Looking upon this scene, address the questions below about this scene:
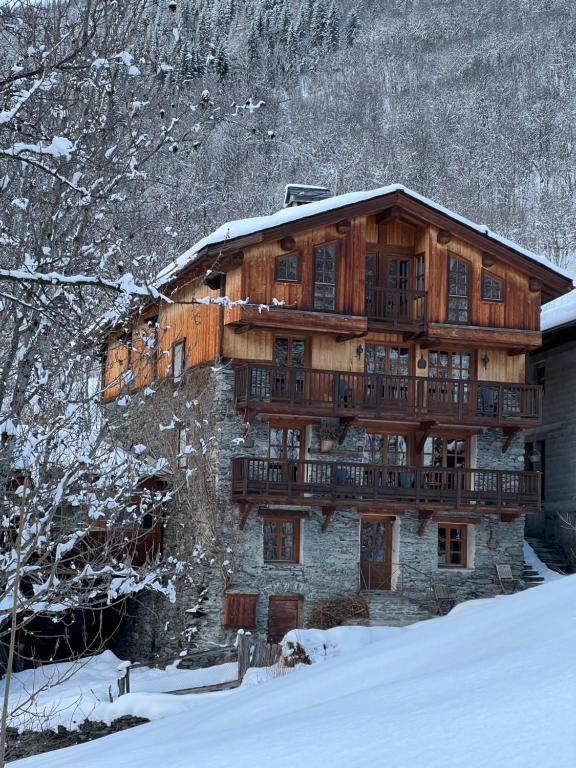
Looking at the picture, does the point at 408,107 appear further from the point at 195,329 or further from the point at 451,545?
the point at 451,545

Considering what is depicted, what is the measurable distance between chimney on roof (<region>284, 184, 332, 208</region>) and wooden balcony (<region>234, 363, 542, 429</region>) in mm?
6681

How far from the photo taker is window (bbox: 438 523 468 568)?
99.5ft

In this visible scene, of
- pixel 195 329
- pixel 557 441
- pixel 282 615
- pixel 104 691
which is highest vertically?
pixel 195 329

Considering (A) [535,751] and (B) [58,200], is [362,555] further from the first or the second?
(A) [535,751]

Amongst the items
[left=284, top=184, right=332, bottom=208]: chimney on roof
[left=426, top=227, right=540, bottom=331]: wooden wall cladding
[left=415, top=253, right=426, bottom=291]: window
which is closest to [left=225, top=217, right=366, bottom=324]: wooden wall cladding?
[left=415, top=253, right=426, bottom=291]: window

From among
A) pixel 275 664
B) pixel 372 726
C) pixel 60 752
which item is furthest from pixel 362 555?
pixel 372 726

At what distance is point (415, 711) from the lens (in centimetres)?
610

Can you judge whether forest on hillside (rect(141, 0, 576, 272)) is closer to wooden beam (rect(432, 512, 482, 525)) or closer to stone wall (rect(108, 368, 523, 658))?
stone wall (rect(108, 368, 523, 658))

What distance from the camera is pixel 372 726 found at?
606 centimetres

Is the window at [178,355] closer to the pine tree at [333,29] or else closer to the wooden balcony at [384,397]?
the wooden balcony at [384,397]

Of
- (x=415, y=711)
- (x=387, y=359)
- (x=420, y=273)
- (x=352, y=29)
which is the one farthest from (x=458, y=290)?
(x=352, y=29)

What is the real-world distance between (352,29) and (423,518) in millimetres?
141217

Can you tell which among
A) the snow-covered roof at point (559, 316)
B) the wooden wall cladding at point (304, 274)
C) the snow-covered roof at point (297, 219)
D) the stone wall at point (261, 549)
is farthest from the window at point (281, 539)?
the snow-covered roof at point (559, 316)

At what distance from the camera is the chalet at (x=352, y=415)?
92.2 ft
